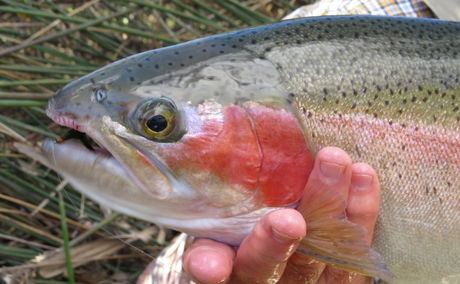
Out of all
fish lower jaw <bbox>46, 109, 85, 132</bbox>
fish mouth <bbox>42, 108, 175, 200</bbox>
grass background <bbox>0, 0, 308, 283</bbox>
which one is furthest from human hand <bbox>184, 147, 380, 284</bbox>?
grass background <bbox>0, 0, 308, 283</bbox>

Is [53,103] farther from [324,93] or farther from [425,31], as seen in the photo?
[425,31]

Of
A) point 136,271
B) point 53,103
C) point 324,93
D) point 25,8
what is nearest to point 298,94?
point 324,93

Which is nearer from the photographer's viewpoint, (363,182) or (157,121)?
(157,121)

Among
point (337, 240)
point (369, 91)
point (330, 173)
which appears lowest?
point (337, 240)

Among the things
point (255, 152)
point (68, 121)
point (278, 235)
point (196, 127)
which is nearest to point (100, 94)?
point (68, 121)

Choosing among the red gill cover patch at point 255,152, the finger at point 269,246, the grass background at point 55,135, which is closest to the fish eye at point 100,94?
the red gill cover patch at point 255,152

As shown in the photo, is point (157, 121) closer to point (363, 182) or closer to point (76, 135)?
point (76, 135)

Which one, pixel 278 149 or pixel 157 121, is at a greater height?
pixel 157 121
